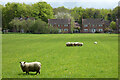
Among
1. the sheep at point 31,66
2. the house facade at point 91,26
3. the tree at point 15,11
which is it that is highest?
the tree at point 15,11

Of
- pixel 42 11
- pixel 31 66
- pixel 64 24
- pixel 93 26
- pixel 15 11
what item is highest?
pixel 42 11

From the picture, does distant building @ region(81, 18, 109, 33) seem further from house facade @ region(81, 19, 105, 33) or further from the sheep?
the sheep

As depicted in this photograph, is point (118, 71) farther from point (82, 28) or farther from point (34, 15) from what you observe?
point (82, 28)

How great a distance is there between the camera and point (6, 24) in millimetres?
111750

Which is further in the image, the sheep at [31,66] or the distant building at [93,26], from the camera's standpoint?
the distant building at [93,26]

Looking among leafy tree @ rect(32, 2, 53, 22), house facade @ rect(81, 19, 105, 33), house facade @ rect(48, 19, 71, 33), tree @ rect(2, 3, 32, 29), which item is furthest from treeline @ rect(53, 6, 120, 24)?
tree @ rect(2, 3, 32, 29)

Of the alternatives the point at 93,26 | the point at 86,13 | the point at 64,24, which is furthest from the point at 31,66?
the point at 86,13

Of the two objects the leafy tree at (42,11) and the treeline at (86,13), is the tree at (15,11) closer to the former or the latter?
the leafy tree at (42,11)

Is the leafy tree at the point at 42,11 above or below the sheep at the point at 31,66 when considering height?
above

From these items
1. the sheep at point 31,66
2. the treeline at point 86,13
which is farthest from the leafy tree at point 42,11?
the sheep at point 31,66

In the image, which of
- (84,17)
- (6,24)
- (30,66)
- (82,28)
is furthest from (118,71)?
(84,17)

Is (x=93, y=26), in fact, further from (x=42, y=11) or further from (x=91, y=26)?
(x=42, y=11)

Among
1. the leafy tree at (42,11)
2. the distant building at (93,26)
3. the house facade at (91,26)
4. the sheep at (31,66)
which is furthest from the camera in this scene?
the house facade at (91,26)

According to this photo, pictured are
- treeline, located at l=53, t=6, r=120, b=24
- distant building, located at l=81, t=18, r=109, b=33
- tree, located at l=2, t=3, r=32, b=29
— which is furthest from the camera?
treeline, located at l=53, t=6, r=120, b=24
